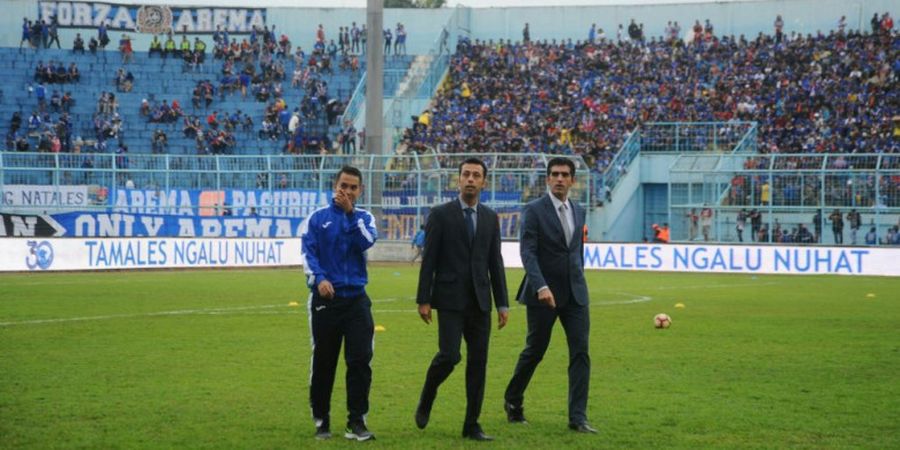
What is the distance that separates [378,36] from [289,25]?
2406 centimetres

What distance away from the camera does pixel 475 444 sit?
9.46 m

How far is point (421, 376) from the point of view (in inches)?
532

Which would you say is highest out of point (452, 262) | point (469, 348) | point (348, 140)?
point (348, 140)

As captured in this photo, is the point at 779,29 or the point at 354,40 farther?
the point at 354,40

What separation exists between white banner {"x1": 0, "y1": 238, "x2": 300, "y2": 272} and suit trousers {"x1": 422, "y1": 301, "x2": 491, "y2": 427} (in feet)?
84.7

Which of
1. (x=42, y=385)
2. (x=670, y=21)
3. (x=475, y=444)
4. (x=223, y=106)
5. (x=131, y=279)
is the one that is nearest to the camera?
(x=475, y=444)

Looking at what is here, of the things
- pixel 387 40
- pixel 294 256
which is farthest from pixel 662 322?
pixel 387 40

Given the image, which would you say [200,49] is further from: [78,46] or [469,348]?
[469,348]

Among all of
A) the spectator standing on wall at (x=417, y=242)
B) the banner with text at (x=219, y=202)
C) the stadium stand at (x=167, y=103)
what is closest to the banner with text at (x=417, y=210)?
the spectator standing on wall at (x=417, y=242)

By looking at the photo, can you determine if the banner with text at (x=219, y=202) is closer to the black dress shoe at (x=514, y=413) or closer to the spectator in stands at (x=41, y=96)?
the spectator in stands at (x=41, y=96)

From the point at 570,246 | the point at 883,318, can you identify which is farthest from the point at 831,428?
the point at 883,318

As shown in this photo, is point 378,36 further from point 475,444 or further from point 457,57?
point 475,444

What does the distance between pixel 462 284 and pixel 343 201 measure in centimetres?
104

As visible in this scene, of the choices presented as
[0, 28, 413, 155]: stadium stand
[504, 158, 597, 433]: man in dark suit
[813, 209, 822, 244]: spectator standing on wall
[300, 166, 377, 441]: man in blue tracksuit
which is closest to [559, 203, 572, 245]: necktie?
[504, 158, 597, 433]: man in dark suit
